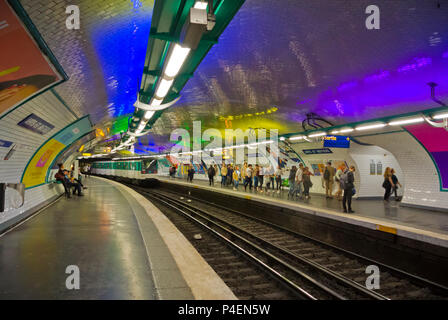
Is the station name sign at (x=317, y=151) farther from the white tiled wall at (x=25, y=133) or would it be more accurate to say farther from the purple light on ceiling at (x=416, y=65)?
the white tiled wall at (x=25, y=133)

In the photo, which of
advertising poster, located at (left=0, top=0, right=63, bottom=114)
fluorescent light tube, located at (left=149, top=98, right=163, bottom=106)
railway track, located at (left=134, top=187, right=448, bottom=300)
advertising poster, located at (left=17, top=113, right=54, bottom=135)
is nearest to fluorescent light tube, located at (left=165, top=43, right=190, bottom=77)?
advertising poster, located at (left=0, top=0, right=63, bottom=114)

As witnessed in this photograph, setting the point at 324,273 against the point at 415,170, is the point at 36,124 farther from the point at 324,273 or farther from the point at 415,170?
the point at 415,170

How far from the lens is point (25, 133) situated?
19.9 ft

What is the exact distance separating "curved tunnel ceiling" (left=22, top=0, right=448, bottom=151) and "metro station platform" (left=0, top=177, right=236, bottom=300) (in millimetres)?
3030

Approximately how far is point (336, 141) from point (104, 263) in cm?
973

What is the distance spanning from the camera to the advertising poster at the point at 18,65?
3107 mm

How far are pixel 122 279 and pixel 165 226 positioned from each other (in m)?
3.38

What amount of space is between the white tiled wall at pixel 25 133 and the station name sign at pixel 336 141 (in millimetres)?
8925

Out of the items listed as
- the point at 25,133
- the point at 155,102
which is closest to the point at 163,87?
the point at 155,102

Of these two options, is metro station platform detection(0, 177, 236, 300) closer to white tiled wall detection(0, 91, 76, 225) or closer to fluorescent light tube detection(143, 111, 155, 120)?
white tiled wall detection(0, 91, 76, 225)
